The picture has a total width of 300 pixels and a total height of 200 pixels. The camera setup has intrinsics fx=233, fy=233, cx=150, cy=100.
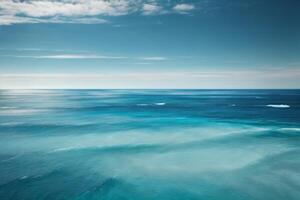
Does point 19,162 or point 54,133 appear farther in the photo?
point 54,133

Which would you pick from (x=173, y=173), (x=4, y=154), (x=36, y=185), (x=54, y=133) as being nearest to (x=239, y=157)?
(x=173, y=173)

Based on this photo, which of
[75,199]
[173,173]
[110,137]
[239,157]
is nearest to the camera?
[75,199]

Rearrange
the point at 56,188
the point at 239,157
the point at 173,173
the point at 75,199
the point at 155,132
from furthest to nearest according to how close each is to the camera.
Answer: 1. the point at 155,132
2. the point at 239,157
3. the point at 173,173
4. the point at 56,188
5. the point at 75,199

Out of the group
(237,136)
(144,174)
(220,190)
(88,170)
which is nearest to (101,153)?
(88,170)

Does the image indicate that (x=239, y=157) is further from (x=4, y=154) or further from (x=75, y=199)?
(x=4, y=154)

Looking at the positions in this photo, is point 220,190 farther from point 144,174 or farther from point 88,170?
point 88,170

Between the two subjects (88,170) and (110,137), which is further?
(110,137)

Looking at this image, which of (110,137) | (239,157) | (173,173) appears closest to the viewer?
(173,173)

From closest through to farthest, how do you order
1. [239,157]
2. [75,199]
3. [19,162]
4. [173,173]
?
[75,199] → [173,173] → [19,162] → [239,157]

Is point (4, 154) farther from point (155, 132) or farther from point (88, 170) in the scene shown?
point (155, 132)
